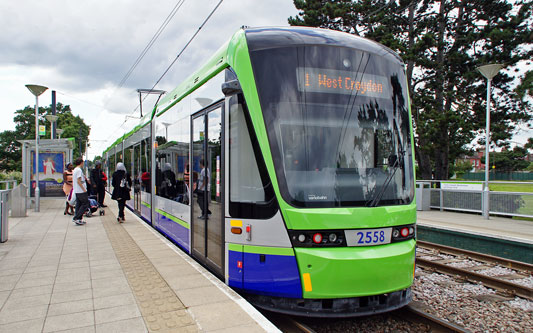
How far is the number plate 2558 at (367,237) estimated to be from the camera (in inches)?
167

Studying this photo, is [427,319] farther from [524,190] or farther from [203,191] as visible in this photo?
[524,190]

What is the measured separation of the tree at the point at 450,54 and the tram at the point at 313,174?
17.5 metres

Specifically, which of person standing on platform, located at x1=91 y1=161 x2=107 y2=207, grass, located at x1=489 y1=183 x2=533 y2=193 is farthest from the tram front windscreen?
person standing on platform, located at x1=91 y1=161 x2=107 y2=207

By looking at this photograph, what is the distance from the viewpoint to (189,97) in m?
7.05

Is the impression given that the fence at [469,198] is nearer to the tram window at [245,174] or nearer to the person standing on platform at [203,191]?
the person standing on platform at [203,191]

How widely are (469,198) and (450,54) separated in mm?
10550

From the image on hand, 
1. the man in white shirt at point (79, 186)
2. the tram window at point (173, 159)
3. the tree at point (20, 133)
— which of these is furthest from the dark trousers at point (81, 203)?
the tree at point (20, 133)

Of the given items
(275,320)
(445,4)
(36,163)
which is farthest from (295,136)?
(445,4)

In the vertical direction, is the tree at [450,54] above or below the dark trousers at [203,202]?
above

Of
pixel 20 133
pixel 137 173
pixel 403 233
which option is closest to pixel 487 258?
pixel 403 233

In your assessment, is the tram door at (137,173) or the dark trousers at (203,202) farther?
the tram door at (137,173)

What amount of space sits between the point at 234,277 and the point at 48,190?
678 inches

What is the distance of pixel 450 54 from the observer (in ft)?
71.7

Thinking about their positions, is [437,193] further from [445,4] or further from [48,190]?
[48,190]
